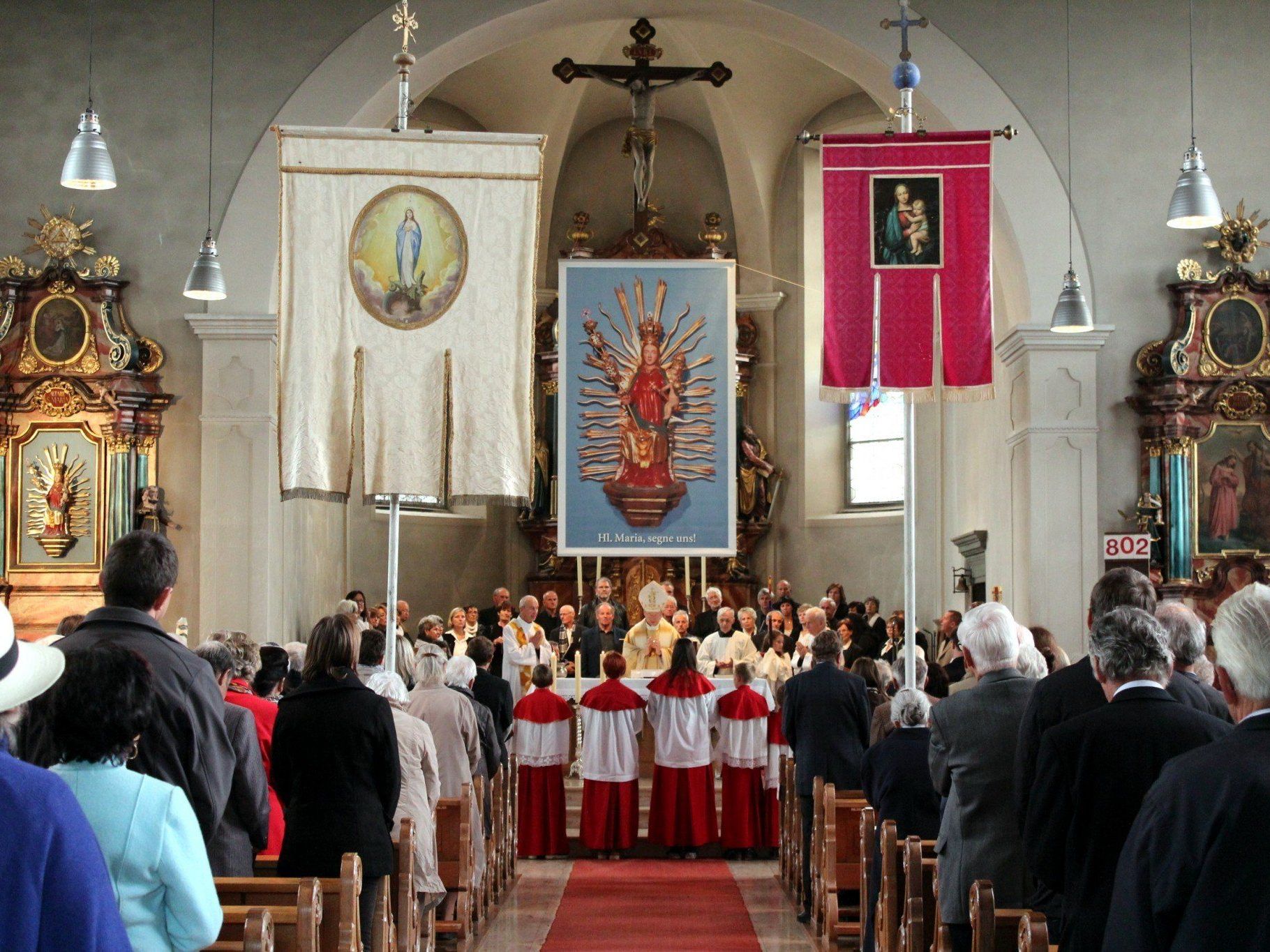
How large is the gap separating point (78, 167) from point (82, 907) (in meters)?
9.12

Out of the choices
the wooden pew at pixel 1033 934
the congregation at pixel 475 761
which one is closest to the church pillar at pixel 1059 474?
the congregation at pixel 475 761

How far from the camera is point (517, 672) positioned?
13281 mm

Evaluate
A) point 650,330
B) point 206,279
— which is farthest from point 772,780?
point 206,279

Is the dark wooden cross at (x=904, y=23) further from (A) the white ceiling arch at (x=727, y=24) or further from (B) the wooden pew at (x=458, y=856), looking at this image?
(A) the white ceiling arch at (x=727, y=24)

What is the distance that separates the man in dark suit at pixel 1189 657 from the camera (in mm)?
4602

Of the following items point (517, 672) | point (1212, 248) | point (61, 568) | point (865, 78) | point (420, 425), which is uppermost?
point (865, 78)

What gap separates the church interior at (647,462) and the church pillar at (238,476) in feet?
0.11

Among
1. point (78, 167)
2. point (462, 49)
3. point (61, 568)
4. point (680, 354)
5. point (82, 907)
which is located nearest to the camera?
point (82, 907)

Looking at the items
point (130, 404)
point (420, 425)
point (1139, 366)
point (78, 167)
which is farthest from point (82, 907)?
point (1139, 366)

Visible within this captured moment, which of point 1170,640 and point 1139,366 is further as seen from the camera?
point 1139,366

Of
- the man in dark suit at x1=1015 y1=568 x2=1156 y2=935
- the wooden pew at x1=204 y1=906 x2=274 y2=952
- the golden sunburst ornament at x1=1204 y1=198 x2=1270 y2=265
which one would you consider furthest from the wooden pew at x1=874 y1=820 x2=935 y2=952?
the golden sunburst ornament at x1=1204 y1=198 x2=1270 y2=265

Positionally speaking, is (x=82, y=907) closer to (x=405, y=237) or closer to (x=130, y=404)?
(x=405, y=237)

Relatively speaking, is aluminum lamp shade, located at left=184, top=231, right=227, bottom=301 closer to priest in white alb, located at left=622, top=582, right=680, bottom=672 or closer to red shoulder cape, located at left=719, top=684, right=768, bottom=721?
priest in white alb, located at left=622, top=582, right=680, bottom=672

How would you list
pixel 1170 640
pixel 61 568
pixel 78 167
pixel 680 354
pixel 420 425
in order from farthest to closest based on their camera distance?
1. pixel 680 354
2. pixel 61 568
3. pixel 78 167
4. pixel 420 425
5. pixel 1170 640
